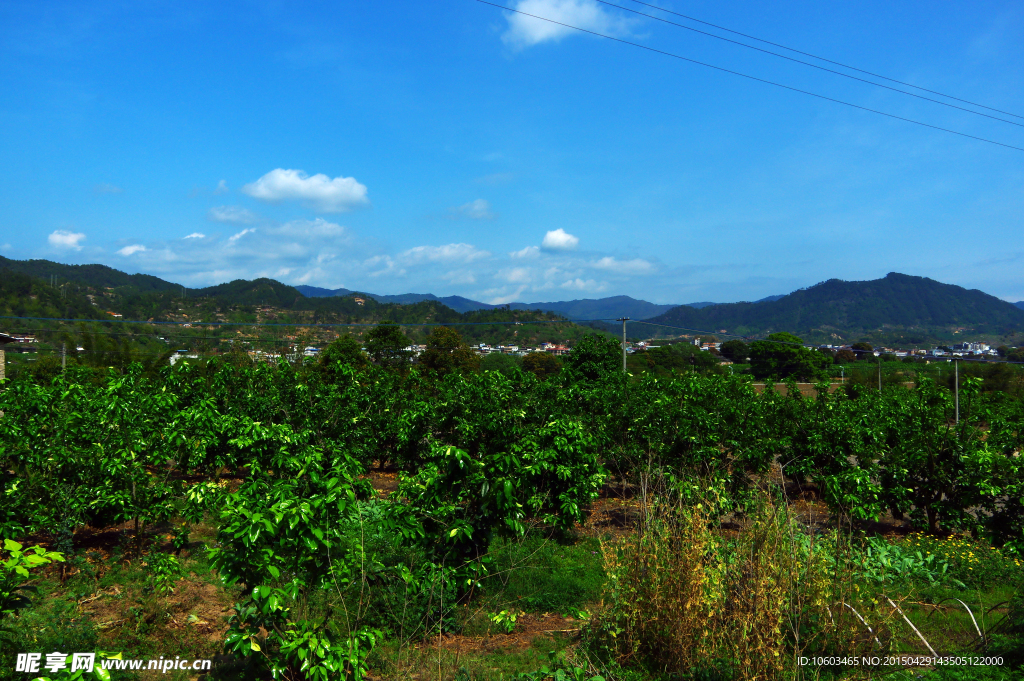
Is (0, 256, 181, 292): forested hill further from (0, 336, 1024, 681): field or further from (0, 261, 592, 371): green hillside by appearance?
(0, 336, 1024, 681): field

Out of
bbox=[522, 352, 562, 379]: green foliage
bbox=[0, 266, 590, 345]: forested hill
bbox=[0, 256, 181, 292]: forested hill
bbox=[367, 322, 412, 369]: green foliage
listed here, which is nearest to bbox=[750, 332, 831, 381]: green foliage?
bbox=[0, 266, 590, 345]: forested hill

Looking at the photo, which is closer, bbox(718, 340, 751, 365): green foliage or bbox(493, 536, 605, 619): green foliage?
bbox(493, 536, 605, 619): green foliage

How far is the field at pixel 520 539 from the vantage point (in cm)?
394

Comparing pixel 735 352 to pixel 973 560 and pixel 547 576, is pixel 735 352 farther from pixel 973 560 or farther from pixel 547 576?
pixel 547 576

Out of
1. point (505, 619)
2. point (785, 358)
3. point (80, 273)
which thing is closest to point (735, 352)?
point (785, 358)

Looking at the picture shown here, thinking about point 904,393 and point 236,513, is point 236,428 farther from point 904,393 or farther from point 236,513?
point 904,393

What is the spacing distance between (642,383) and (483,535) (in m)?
6.01

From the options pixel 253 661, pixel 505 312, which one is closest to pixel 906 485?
pixel 253 661

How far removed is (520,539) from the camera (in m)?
6.44

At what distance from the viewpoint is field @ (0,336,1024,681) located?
3939 millimetres

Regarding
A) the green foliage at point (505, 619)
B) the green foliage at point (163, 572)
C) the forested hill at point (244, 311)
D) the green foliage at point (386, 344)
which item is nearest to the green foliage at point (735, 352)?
the forested hill at point (244, 311)

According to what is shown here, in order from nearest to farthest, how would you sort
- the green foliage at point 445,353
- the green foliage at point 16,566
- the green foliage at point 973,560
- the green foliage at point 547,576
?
the green foliage at point 16,566 → the green foliage at point 547,576 → the green foliage at point 973,560 → the green foliage at point 445,353

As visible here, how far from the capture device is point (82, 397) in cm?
757

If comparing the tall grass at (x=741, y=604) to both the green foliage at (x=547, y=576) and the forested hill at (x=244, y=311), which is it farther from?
the forested hill at (x=244, y=311)
